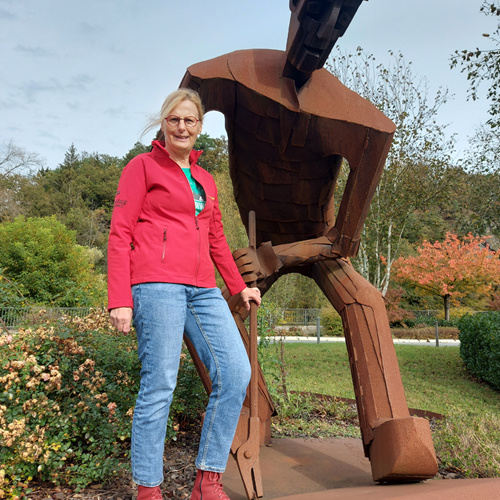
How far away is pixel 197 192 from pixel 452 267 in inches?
741

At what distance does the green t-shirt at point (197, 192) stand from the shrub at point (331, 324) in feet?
54.9

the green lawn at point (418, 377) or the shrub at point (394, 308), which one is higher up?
the shrub at point (394, 308)

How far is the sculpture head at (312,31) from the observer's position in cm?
210

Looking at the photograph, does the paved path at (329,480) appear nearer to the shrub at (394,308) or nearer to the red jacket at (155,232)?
the red jacket at (155,232)

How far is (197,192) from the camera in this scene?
6.70ft

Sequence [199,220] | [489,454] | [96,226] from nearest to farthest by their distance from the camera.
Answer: [199,220], [489,454], [96,226]

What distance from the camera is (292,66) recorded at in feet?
8.16

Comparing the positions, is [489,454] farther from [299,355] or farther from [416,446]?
[299,355]

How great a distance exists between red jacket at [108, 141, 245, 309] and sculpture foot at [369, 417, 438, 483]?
1168 mm

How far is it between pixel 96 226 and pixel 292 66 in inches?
1103

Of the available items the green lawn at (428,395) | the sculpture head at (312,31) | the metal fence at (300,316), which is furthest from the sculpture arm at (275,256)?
the metal fence at (300,316)

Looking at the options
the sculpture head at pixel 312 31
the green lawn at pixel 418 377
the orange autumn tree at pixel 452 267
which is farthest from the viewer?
the orange autumn tree at pixel 452 267

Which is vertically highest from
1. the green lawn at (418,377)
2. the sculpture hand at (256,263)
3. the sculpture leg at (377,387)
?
the sculpture hand at (256,263)

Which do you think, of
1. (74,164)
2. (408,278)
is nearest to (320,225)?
(408,278)
